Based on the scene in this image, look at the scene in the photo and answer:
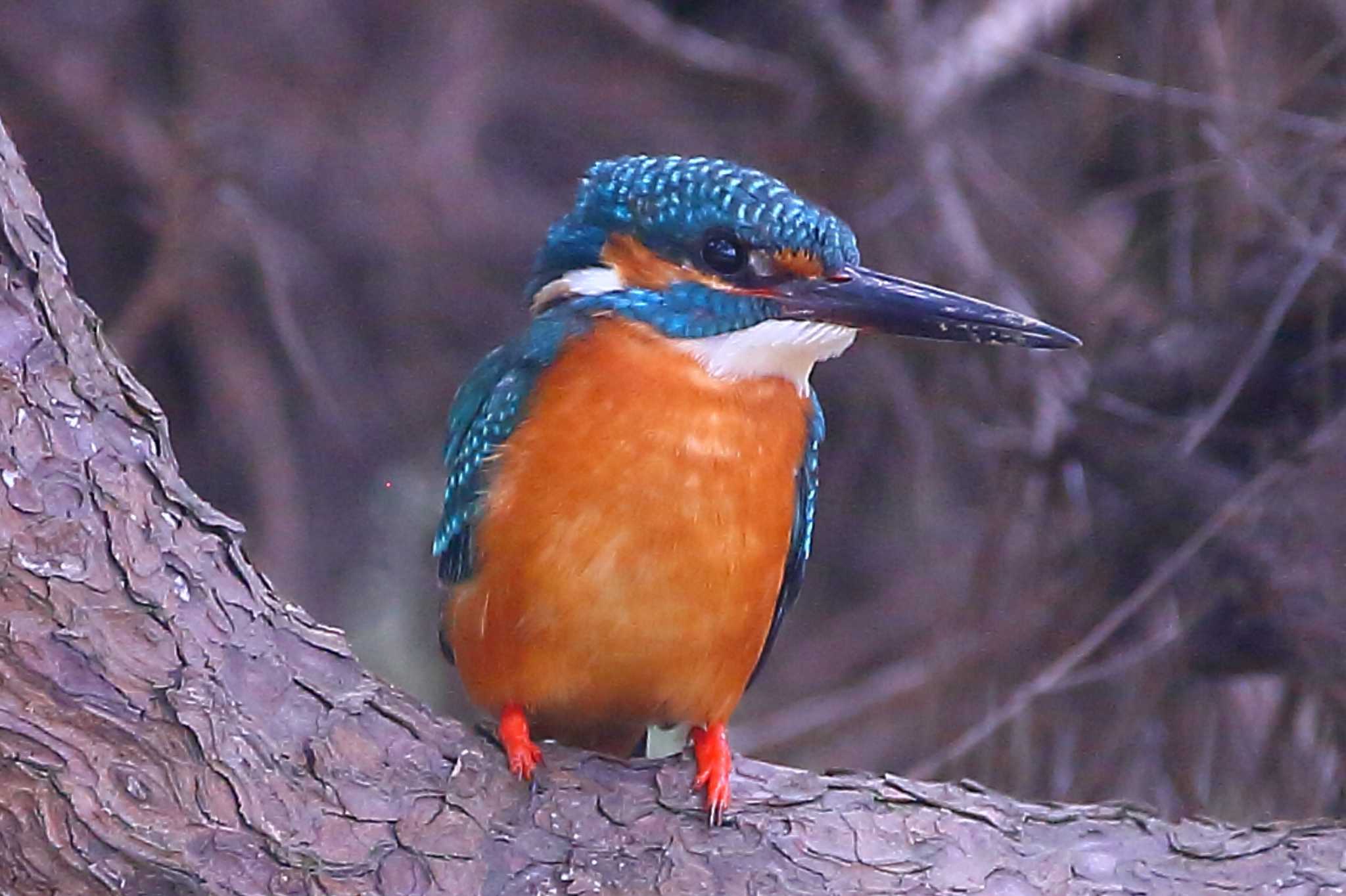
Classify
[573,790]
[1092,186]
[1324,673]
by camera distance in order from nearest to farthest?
[573,790] < [1324,673] < [1092,186]

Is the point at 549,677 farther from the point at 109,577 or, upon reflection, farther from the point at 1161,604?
the point at 1161,604

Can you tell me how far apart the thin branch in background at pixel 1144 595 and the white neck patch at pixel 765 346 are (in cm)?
100

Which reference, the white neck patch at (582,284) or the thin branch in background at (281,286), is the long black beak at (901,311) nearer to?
the white neck patch at (582,284)

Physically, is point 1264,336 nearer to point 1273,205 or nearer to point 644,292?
point 1273,205

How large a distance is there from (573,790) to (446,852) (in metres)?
0.20

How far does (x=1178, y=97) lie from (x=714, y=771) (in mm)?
1770

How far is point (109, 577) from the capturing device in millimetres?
1797

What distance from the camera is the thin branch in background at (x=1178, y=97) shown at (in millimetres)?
3033

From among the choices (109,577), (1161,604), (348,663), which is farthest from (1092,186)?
(109,577)

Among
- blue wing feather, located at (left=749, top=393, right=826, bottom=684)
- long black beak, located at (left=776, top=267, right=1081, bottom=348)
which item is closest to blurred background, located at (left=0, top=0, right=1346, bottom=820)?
blue wing feather, located at (left=749, top=393, right=826, bottom=684)

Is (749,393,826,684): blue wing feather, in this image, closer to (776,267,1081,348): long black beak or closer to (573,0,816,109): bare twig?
(776,267,1081,348): long black beak

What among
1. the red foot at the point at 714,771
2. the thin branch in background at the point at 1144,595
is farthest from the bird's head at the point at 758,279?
the thin branch in background at the point at 1144,595

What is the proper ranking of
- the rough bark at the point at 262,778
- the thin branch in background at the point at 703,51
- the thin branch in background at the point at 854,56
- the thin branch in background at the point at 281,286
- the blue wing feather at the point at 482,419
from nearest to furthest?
the rough bark at the point at 262,778 → the blue wing feather at the point at 482,419 → the thin branch in background at the point at 281,286 → the thin branch in background at the point at 854,56 → the thin branch in background at the point at 703,51

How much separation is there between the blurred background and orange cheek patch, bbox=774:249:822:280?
1.11 m
